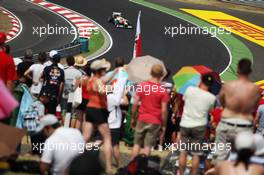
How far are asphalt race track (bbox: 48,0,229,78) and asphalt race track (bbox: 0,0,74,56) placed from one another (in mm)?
1649

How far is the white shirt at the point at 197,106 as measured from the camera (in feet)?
30.5

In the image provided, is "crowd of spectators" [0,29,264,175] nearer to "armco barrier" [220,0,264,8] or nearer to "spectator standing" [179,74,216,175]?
"spectator standing" [179,74,216,175]

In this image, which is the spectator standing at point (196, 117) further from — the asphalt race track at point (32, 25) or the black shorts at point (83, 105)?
the asphalt race track at point (32, 25)

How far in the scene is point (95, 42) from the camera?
25547 millimetres

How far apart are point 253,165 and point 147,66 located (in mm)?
4556

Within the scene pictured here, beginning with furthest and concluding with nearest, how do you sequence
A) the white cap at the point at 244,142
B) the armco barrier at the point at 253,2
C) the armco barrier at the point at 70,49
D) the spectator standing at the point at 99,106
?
the armco barrier at the point at 253,2 < the armco barrier at the point at 70,49 < the spectator standing at the point at 99,106 < the white cap at the point at 244,142

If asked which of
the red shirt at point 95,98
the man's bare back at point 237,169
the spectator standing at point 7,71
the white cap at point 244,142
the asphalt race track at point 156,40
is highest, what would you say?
the spectator standing at point 7,71

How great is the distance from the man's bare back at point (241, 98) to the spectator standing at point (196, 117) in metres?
0.67

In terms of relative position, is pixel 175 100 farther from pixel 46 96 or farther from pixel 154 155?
pixel 46 96

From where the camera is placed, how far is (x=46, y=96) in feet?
37.4

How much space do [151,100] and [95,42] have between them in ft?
53.0

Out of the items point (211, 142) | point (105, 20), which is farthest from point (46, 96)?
point (105, 20)

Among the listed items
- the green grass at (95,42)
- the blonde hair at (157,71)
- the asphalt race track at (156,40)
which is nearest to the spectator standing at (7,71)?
the blonde hair at (157,71)

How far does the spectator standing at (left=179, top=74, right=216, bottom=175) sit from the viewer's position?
30.6 feet
